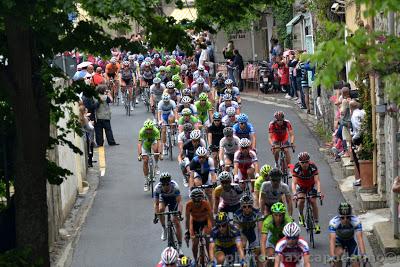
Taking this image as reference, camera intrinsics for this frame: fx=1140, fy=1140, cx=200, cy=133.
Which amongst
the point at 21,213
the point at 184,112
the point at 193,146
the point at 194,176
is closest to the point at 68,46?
the point at 21,213

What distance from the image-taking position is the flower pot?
2364 cm

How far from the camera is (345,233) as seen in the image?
652 inches

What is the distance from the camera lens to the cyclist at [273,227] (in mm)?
16922

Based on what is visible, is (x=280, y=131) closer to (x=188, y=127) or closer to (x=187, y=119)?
(x=188, y=127)

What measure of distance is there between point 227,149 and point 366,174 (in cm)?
294

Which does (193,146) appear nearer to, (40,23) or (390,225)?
(390,225)

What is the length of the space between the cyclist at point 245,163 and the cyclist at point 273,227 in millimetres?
5103

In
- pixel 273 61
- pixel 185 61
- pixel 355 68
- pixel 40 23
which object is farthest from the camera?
pixel 185 61

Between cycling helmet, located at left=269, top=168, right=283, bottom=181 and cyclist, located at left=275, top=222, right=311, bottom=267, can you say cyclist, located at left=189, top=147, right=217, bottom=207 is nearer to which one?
cycling helmet, located at left=269, top=168, right=283, bottom=181

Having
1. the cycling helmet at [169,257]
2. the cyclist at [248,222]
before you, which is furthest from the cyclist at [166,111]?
the cycling helmet at [169,257]

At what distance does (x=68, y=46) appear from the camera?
590 inches

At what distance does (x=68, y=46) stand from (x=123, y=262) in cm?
630

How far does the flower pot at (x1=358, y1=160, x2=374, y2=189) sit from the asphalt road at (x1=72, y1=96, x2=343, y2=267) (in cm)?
69

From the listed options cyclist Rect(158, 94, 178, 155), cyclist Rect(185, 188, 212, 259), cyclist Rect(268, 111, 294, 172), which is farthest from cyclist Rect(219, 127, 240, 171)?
cyclist Rect(158, 94, 178, 155)
